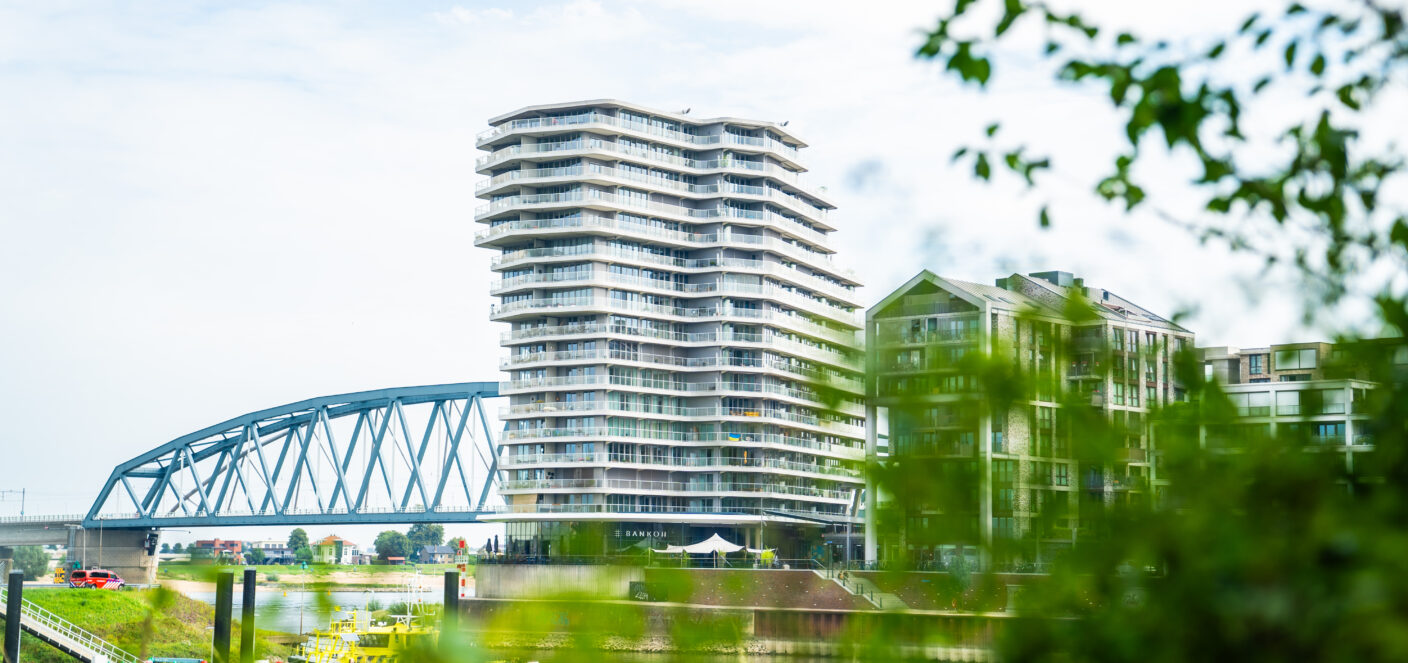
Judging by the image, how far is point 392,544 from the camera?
119 metres

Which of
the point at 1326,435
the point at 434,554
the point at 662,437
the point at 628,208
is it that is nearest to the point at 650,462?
the point at 662,437

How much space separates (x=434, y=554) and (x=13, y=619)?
77.1 meters

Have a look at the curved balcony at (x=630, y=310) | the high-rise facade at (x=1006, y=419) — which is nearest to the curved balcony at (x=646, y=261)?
the curved balcony at (x=630, y=310)

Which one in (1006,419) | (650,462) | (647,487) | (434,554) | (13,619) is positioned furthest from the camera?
(434,554)

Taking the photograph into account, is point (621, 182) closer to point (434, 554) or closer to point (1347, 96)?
point (434, 554)

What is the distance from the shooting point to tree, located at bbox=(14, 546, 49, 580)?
132m

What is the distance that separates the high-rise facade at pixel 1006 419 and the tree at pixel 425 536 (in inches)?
4047

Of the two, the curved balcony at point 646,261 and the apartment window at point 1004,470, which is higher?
the curved balcony at point 646,261

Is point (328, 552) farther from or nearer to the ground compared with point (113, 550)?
farther from the ground

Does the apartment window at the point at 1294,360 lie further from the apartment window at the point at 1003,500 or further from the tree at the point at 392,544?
the tree at the point at 392,544

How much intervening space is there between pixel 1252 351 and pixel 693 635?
70.6m

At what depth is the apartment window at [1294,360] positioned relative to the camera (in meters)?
2.83

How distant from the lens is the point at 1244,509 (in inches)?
74.5

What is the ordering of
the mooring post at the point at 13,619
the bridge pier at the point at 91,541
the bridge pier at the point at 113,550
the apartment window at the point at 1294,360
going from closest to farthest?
the apartment window at the point at 1294,360 → the mooring post at the point at 13,619 → the bridge pier at the point at 113,550 → the bridge pier at the point at 91,541
